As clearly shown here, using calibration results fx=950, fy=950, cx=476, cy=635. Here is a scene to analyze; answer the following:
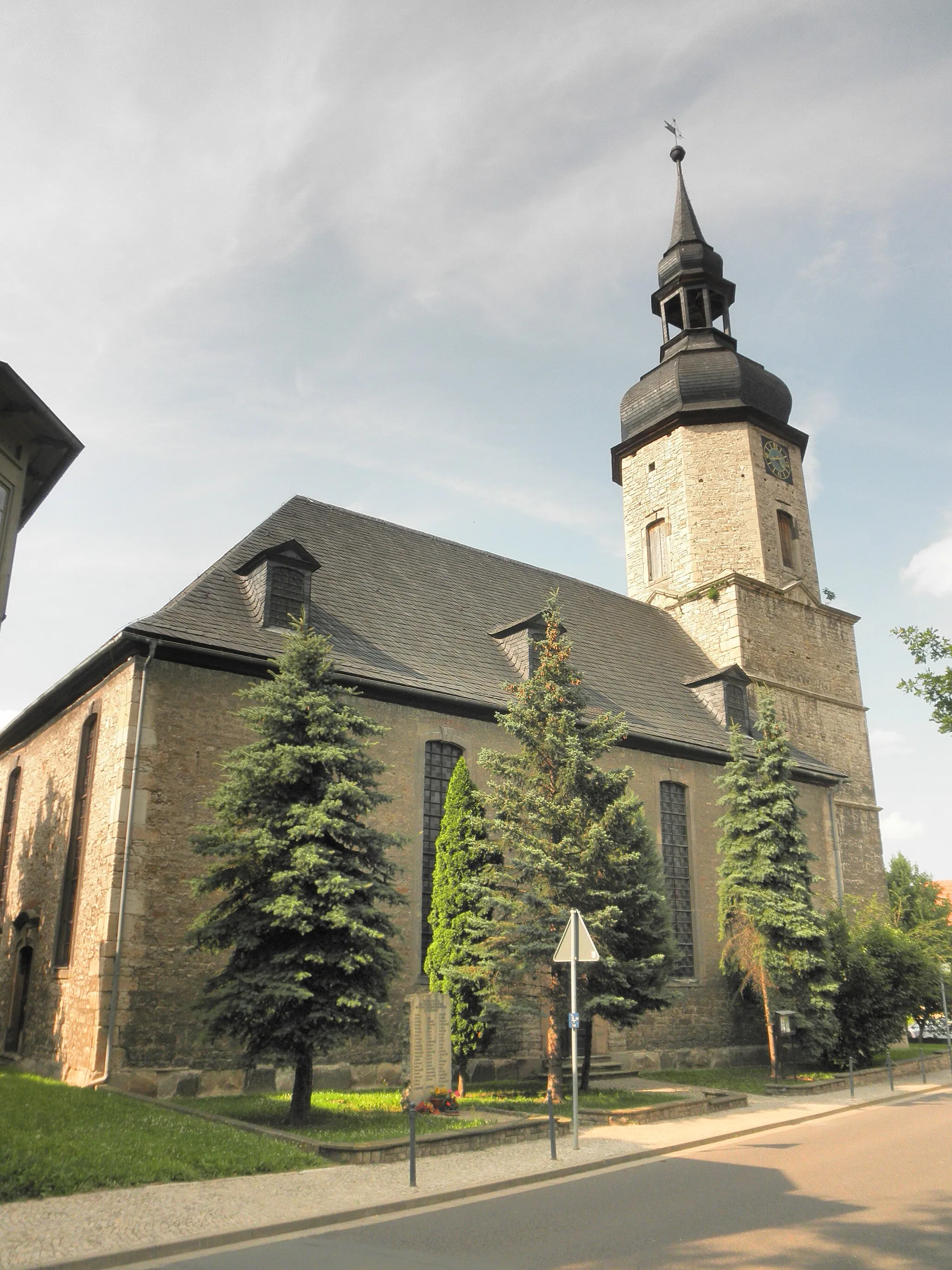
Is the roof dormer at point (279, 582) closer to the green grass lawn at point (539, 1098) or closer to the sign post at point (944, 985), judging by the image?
the green grass lawn at point (539, 1098)

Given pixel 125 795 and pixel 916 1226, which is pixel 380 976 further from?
pixel 916 1226

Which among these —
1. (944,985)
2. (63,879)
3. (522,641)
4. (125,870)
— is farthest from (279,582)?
(944,985)

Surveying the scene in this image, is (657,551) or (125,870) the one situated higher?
(657,551)

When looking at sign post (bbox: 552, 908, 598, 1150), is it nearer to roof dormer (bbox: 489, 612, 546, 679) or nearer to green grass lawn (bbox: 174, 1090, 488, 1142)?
green grass lawn (bbox: 174, 1090, 488, 1142)

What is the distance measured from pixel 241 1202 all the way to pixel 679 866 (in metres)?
15.9

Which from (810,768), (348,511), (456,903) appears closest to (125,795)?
(456,903)

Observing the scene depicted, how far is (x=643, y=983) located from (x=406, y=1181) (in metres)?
7.70

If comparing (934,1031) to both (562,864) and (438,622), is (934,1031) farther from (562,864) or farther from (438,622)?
(562,864)

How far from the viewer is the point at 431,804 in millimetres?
18109

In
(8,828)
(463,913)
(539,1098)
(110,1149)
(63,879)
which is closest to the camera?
(110,1149)

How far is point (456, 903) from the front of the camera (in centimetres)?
1531

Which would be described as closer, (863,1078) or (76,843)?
(76,843)

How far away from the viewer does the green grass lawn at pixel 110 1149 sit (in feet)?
26.1

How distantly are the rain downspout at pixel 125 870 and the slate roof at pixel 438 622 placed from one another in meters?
0.81
